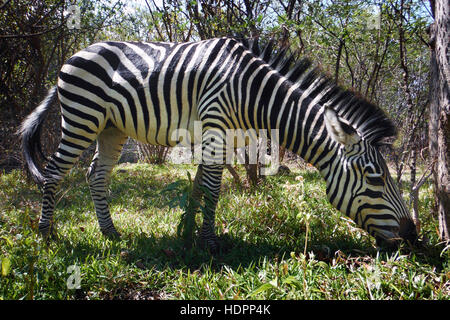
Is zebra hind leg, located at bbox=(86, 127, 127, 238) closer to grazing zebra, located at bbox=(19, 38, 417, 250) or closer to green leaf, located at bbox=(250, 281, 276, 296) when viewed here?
grazing zebra, located at bbox=(19, 38, 417, 250)

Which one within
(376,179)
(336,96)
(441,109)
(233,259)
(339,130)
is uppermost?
(336,96)

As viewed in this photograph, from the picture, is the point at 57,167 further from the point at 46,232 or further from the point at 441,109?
the point at 441,109

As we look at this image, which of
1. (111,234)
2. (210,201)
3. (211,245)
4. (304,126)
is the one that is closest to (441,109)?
(304,126)

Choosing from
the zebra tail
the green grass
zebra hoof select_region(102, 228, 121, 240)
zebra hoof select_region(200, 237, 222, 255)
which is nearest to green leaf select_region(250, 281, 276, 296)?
the green grass

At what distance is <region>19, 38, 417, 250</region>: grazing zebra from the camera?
299cm

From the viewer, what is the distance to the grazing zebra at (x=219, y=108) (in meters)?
2.99

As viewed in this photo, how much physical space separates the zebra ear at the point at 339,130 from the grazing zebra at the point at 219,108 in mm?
10

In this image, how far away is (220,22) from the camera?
19.9 ft

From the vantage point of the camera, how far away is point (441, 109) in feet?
9.14

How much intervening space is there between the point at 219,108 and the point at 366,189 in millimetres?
1834

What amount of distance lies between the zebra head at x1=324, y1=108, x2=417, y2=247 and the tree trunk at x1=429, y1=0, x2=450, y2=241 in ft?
1.45

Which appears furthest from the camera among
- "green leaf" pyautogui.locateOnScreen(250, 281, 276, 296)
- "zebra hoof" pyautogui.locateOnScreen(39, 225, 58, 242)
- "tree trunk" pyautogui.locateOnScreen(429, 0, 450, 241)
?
"zebra hoof" pyautogui.locateOnScreen(39, 225, 58, 242)
